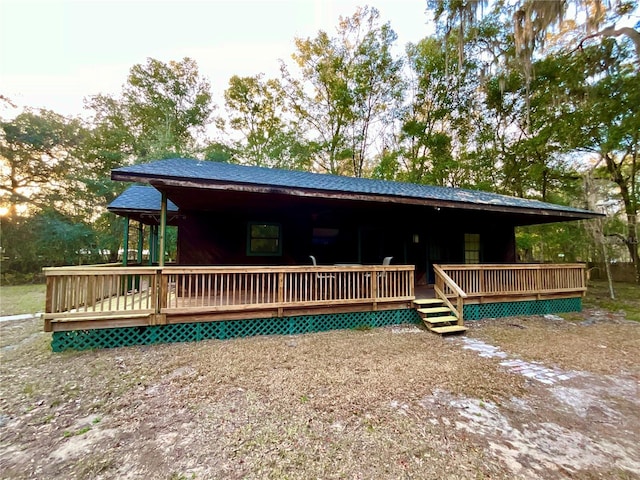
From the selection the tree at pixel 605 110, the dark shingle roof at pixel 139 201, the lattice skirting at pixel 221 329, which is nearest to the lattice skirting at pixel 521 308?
the lattice skirting at pixel 221 329

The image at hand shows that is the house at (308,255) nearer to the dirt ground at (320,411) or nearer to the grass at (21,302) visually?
the dirt ground at (320,411)

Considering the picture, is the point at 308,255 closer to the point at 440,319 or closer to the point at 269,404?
the point at 440,319

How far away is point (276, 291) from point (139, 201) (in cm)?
584

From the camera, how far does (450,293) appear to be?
6945mm

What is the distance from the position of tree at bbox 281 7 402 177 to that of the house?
1214 cm

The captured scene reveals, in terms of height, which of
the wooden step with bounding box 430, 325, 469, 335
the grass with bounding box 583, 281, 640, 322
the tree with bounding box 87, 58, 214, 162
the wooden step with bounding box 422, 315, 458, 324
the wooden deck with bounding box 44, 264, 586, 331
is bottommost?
the grass with bounding box 583, 281, 640, 322

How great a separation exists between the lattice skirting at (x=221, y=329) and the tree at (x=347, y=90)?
1538 centimetres

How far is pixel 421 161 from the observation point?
1791 cm

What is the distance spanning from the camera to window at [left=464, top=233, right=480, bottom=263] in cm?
991

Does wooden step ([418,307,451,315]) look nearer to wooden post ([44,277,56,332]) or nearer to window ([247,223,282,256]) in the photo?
window ([247,223,282,256])

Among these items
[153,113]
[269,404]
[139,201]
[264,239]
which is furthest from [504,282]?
[153,113]

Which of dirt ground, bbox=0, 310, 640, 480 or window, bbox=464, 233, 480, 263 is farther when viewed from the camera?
window, bbox=464, 233, 480, 263

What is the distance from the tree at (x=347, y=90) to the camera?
62.6 feet

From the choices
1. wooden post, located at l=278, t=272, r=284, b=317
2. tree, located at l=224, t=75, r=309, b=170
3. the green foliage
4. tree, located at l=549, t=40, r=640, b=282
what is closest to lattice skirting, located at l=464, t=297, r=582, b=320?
wooden post, located at l=278, t=272, r=284, b=317
